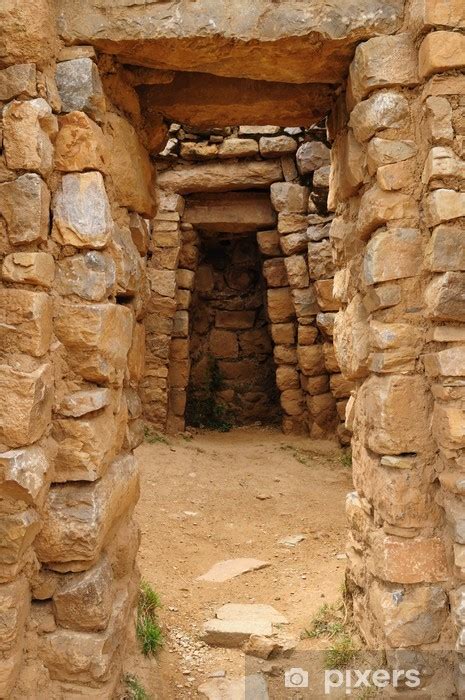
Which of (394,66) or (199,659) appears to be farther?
(199,659)

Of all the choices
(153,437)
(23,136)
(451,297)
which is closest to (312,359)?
(153,437)

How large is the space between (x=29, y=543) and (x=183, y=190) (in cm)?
518

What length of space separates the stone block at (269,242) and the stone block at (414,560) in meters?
5.11

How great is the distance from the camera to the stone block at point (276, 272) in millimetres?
7098

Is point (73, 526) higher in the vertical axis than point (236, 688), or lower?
higher

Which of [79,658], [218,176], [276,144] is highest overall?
[276,144]

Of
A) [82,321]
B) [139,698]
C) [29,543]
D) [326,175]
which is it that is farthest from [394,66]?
[326,175]

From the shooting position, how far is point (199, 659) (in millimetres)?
2955

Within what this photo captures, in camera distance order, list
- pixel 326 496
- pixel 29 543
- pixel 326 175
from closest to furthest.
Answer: pixel 29 543 < pixel 326 496 < pixel 326 175

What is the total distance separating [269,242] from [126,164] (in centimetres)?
453

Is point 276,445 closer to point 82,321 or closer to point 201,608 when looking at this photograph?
point 201,608

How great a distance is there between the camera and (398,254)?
2299mm

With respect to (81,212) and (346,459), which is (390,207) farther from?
(346,459)

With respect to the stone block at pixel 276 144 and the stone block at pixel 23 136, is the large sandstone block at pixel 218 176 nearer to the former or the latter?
the stone block at pixel 276 144
